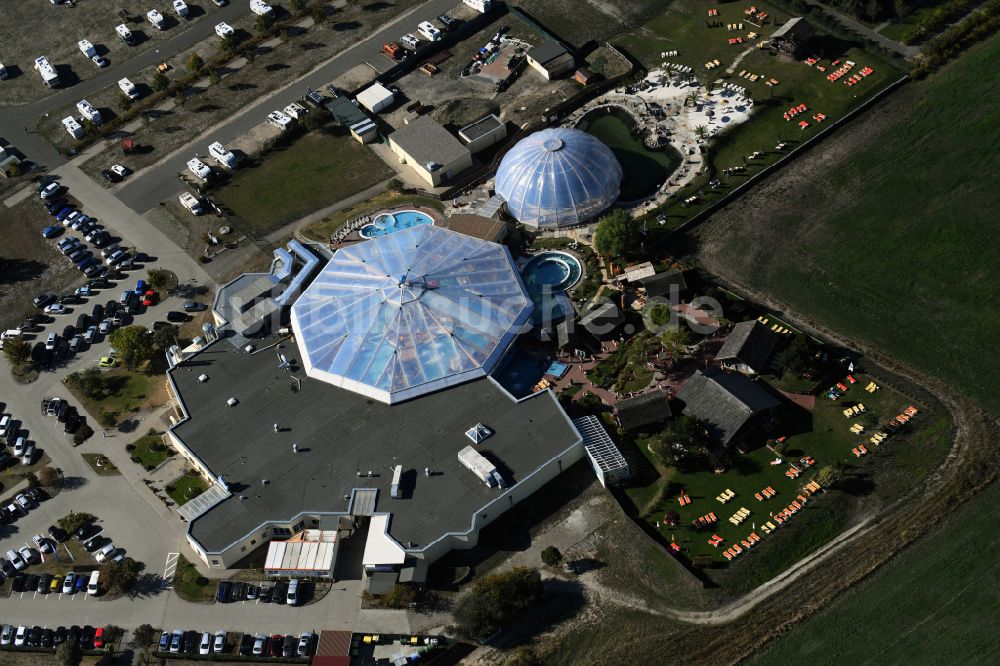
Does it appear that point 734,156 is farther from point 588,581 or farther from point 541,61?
point 588,581

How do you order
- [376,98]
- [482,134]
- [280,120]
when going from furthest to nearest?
[280,120]
[376,98]
[482,134]

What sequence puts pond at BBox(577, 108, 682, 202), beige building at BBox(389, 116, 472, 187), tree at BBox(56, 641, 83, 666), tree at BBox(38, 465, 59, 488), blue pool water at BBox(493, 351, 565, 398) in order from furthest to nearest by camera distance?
beige building at BBox(389, 116, 472, 187) → pond at BBox(577, 108, 682, 202) → blue pool water at BBox(493, 351, 565, 398) → tree at BBox(38, 465, 59, 488) → tree at BBox(56, 641, 83, 666)

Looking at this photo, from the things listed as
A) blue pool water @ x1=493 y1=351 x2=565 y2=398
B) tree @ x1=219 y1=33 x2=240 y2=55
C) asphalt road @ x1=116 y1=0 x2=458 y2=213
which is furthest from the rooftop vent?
tree @ x1=219 y1=33 x2=240 y2=55

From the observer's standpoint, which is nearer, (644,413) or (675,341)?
(644,413)

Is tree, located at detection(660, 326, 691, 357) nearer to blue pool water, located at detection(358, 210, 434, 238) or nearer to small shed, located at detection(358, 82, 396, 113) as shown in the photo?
blue pool water, located at detection(358, 210, 434, 238)

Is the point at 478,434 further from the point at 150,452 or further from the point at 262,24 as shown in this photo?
the point at 262,24

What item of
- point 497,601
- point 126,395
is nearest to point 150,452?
point 126,395
